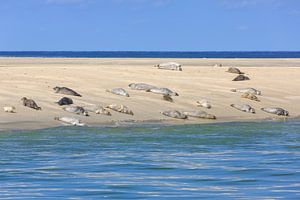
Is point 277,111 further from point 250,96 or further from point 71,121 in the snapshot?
point 71,121

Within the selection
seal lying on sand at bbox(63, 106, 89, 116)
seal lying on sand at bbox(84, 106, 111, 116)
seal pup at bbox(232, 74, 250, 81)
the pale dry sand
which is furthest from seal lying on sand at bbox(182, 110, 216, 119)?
seal pup at bbox(232, 74, 250, 81)

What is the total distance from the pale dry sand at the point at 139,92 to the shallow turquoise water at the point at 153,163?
1.50 metres

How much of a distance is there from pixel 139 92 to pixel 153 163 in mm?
10185

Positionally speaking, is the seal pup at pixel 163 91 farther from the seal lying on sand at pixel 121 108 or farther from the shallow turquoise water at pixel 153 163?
the shallow turquoise water at pixel 153 163

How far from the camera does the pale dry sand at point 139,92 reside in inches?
800

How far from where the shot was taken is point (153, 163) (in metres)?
14.0

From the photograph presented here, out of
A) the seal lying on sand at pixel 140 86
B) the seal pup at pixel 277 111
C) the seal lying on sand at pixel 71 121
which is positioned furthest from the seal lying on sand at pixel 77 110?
the seal pup at pixel 277 111

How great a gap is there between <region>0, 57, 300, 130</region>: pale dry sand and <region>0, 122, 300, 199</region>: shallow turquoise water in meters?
1.50

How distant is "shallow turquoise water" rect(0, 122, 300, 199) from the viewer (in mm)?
11473

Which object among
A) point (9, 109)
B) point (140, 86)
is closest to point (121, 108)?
point (9, 109)

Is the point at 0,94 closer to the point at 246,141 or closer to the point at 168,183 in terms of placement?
the point at 246,141

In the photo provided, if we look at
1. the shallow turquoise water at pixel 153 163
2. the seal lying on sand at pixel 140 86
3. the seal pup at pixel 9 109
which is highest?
the seal lying on sand at pixel 140 86

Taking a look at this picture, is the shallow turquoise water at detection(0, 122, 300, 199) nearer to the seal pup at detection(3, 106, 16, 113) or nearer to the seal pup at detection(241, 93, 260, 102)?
the seal pup at detection(3, 106, 16, 113)

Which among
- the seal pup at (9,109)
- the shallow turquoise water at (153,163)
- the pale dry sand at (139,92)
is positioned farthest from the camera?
the pale dry sand at (139,92)
